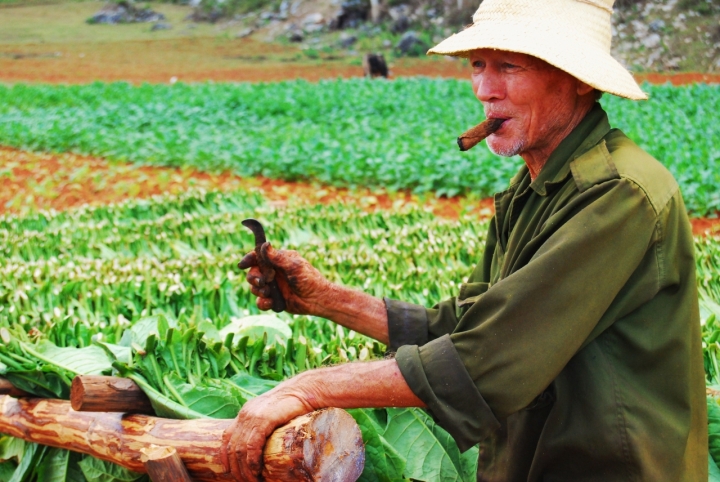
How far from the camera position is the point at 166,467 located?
2096 mm

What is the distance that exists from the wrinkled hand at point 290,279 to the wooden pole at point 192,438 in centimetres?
51

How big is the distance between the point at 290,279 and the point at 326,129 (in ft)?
31.4

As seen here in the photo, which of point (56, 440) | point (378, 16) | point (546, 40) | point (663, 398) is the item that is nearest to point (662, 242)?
point (663, 398)

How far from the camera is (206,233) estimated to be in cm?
589

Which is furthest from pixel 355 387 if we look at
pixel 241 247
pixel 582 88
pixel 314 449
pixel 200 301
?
A: pixel 241 247

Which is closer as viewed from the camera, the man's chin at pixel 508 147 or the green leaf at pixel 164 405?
the man's chin at pixel 508 147

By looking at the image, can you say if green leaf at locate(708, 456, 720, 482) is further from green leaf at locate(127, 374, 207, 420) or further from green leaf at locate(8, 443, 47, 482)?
green leaf at locate(8, 443, 47, 482)

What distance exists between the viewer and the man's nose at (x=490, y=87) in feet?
7.20

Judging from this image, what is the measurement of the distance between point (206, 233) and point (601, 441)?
14.3 feet

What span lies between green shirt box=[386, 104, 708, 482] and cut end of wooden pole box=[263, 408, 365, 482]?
24cm

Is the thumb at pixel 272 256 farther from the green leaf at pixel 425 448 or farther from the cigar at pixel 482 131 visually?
the cigar at pixel 482 131

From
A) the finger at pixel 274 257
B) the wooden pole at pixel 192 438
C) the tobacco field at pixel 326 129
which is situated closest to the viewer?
the wooden pole at pixel 192 438

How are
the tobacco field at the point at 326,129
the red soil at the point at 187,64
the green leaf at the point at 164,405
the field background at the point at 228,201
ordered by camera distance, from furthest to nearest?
1. the red soil at the point at 187,64
2. the tobacco field at the point at 326,129
3. the field background at the point at 228,201
4. the green leaf at the point at 164,405

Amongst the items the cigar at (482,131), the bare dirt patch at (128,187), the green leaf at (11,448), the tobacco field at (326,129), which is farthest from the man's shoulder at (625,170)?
the tobacco field at (326,129)
